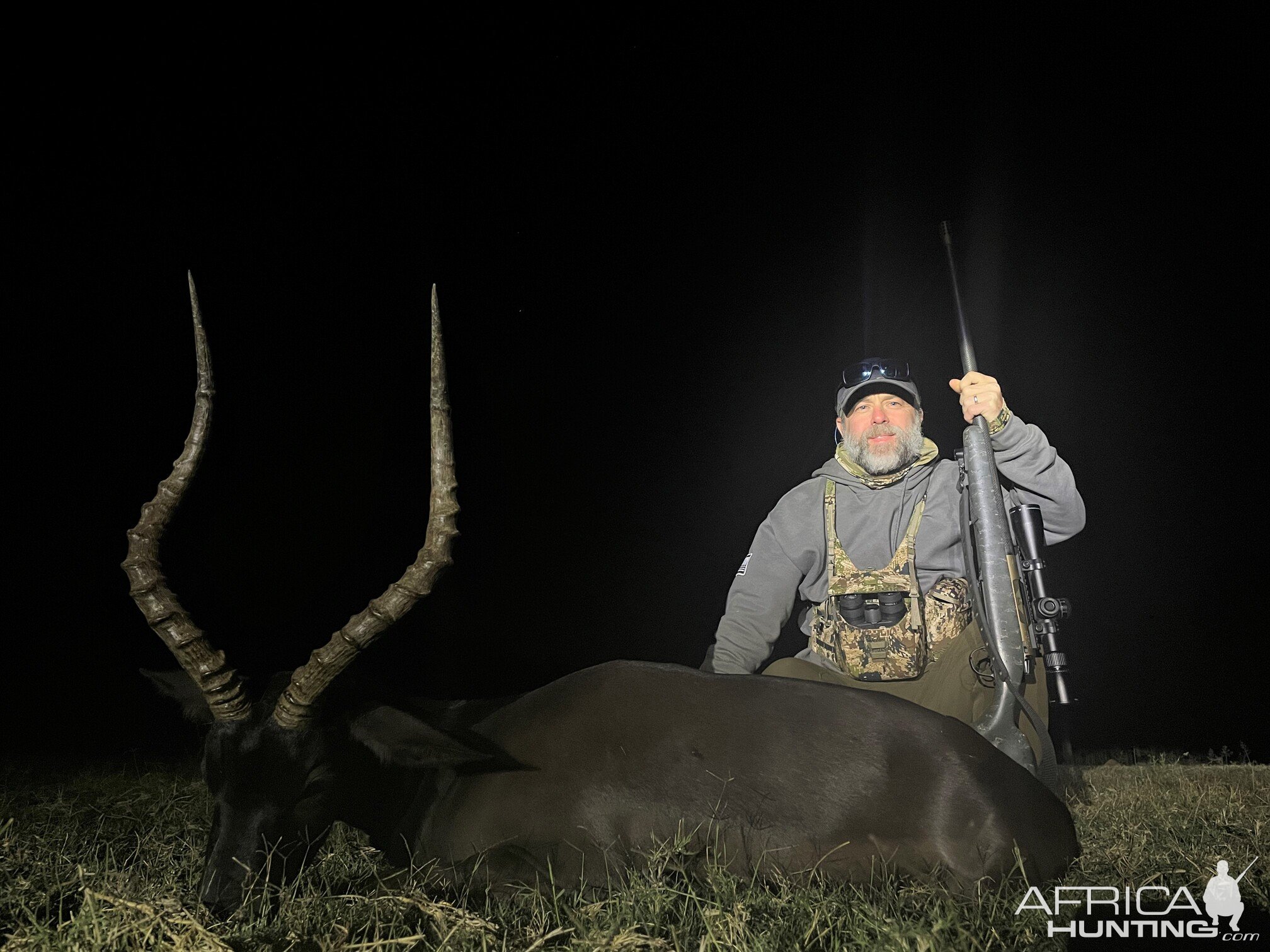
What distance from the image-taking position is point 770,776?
2430 millimetres

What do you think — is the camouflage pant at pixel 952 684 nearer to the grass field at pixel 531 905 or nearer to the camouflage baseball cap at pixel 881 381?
the grass field at pixel 531 905

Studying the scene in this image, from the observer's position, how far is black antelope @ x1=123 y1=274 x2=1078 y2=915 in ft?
7.66

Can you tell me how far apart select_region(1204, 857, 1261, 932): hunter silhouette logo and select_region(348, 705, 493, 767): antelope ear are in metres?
1.93

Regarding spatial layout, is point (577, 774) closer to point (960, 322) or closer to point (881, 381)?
point (881, 381)

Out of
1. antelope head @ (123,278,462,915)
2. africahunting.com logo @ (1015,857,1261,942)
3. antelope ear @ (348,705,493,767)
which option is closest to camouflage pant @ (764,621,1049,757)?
africahunting.com logo @ (1015,857,1261,942)

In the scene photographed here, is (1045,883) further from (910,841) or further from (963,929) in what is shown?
(963,929)

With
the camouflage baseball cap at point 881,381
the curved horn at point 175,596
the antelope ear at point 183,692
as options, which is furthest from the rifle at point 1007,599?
the antelope ear at point 183,692

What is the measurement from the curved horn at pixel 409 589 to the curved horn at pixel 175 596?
162 millimetres

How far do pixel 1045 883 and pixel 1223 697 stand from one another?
9961 millimetres

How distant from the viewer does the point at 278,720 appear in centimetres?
257

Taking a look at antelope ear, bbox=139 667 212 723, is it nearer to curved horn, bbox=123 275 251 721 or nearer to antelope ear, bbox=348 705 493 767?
curved horn, bbox=123 275 251 721

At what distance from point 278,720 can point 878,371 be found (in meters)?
3.03

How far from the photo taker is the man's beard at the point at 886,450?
13.1ft

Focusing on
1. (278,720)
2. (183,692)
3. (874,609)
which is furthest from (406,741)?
(874,609)
